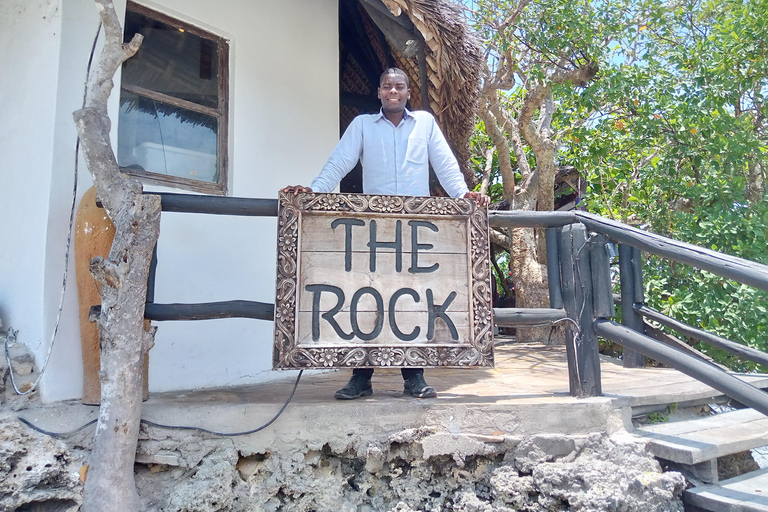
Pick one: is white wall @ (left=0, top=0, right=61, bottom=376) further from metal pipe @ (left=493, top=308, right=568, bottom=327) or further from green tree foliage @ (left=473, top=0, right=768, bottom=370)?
green tree foliage @ (left=473, top=0, right=768, bottom=370)

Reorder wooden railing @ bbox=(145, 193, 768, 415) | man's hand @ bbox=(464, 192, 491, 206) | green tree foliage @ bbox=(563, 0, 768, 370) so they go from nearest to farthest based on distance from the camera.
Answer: wooden railing @ bbox=(145, 193, 768, 415) → man's hand @ bbox=(464, 192, 491, 206) → green tree foliage @ bbox=(563, 0, 768, 370)

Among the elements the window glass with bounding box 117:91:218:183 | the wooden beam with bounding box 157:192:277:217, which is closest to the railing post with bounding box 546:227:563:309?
the wooden beam with bounding box 157:192:277:217

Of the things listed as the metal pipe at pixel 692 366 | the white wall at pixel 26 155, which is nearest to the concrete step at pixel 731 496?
the metal pipe at pixel 692 366

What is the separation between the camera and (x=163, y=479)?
2.14 meters

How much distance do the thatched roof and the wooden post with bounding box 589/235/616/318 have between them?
1.85 metres

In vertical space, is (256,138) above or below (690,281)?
above

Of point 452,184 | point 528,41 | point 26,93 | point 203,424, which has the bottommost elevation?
point 203,424

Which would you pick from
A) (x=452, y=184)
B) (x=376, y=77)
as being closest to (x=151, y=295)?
(x=452, y=184)

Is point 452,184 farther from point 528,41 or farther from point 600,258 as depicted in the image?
point 528,41

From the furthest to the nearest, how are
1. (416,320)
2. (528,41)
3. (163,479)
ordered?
(528,41)
(416,320)
(163,479)

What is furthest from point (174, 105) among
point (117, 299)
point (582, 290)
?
point (582, 290)

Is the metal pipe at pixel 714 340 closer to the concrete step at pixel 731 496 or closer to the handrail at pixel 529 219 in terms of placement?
the concrete step at pixel 731 496

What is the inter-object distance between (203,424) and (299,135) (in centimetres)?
243

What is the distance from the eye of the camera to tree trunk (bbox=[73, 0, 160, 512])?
1.96 m
